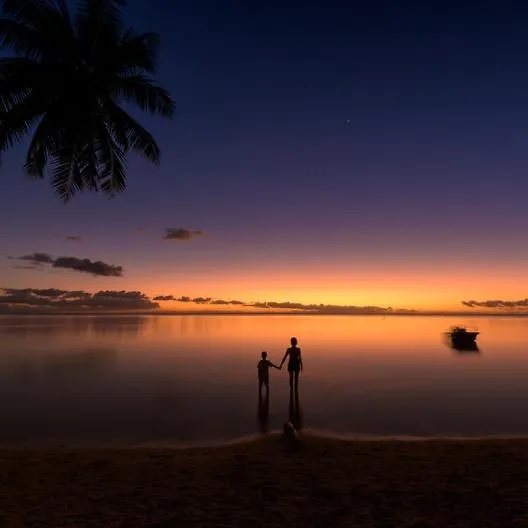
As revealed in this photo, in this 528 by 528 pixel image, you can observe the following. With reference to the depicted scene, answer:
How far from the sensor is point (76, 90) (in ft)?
55.4

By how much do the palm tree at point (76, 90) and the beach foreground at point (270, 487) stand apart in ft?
35.7

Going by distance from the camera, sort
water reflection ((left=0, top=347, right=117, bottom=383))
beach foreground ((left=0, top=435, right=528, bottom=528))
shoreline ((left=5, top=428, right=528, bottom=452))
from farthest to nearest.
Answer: water reflection ((left=0, top=347, right=117, bottom=383)) → shoreline ((left=5, top=428, right=528, bottom=452)) → beach foreground ((left=0, top=435, right=528, bottom=528))

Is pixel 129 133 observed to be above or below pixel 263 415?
above

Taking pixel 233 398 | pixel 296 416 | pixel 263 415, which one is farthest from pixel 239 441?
pixel 233 398

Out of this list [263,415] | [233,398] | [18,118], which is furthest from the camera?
[233,398]

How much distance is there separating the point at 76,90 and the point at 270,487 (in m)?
15.2

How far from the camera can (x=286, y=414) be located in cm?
2130

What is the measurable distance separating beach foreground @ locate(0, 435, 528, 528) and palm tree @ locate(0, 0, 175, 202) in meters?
10.9

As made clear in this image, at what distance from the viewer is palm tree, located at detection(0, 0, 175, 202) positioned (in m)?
16.2

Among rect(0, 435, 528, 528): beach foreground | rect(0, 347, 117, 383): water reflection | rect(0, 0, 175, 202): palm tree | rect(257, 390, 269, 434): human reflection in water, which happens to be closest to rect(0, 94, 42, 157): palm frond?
rect(0, 0, 175, 202): palm tree

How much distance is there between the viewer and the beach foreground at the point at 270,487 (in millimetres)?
8352

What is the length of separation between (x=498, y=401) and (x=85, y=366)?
32.9 metres

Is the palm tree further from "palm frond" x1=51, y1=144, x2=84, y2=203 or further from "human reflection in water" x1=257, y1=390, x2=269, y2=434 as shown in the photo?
"human reflection in water" x1=257, y1=390, x2=269, y2=434

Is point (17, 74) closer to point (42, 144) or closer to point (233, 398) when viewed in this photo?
point (42, 144)
